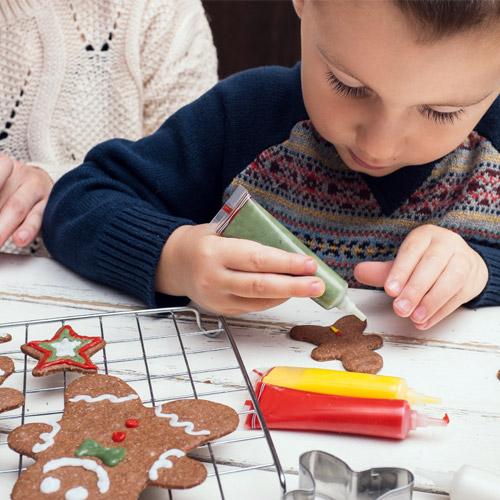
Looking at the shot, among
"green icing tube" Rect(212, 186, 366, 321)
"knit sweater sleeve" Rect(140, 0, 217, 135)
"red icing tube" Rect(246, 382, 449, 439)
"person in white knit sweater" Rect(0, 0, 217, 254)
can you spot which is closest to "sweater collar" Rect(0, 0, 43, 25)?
"person in white knit sweater" Rect(0, 0, 217, 254)

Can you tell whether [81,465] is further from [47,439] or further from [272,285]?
[272,285]

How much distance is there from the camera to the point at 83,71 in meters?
1.29

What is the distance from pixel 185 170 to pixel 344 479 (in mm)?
633

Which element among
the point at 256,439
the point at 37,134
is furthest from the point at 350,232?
the point at 37,134

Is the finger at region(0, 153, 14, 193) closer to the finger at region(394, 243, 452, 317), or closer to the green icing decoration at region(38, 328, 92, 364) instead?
the green icing decoration at region(38, 328, 92, 364)

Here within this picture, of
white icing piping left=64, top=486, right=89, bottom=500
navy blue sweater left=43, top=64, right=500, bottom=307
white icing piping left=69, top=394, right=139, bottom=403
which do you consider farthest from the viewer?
navy blue sweater left=43, top=64, right=500, bottom=307

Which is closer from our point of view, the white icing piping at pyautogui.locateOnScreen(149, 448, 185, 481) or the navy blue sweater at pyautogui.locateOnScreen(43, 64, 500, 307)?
the white icing piping at pyautogui.locateOnScreen(149, 448, 185, 481)

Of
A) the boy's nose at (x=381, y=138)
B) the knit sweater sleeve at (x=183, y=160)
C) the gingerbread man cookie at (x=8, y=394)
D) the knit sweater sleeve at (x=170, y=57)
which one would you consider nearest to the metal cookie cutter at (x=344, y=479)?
the gingerbread man cookie at (x=8, y=394)

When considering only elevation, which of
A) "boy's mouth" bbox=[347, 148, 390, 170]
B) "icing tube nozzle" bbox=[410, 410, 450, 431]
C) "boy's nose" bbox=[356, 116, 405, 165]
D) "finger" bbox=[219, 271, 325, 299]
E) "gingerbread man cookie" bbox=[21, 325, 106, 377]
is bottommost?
"icing tube nozzle" bbox=[410, 410, 450, 431]

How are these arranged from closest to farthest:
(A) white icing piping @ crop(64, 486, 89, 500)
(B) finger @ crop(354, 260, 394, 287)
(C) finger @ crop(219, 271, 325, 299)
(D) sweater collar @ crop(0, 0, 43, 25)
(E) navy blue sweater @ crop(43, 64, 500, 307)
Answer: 1. (A) white icing piping @ crop(64, 486, 89, 500)
2. (C) finger @ crop(219, 271, 325, 299)
3. (B) finger @ crop(354, 260, 394, 287)
4. (E) navy blue sweater @ crop(43, 64, 500, 307)
5. (D) sweater collar @ crop(0, 0, 43, 25)

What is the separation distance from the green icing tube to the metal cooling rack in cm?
10

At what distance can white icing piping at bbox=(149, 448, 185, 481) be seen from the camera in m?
0.47

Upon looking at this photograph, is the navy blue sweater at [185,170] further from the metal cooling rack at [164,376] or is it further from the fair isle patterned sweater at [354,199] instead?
the metal cooling rack at [164,376]

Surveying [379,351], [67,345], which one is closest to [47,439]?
[67,345]
